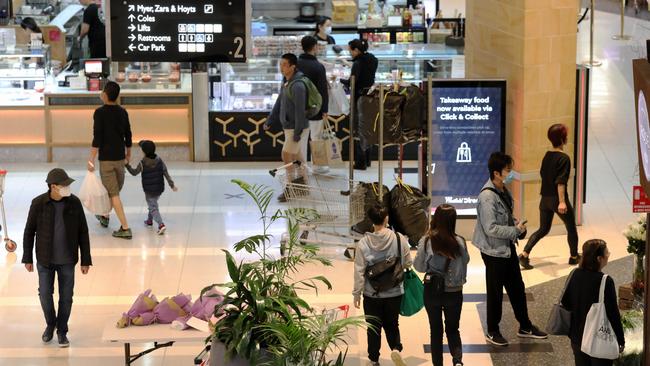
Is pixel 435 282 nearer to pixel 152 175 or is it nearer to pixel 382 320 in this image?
pixel 382 320

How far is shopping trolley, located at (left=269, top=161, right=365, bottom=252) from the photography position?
1176 cm

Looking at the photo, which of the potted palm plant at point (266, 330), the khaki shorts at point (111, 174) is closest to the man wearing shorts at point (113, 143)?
the khaki shorts at point (111, 174)

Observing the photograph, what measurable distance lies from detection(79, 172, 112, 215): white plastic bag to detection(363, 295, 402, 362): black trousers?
14.0 ft

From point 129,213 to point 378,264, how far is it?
5.52 metres

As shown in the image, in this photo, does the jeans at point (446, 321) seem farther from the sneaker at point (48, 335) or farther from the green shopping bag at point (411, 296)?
the sneaker at point (48, 335)

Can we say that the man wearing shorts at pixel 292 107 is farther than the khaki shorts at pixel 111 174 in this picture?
Yes

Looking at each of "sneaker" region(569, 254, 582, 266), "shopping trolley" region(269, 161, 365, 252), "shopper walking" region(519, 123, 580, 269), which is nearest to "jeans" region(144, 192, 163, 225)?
"shopping trolley" region(269, 161, 365, 252)

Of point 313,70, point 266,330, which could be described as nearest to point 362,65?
point 313,70

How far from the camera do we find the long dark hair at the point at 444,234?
29.9ft

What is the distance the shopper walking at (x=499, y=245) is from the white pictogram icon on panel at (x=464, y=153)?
2799mm

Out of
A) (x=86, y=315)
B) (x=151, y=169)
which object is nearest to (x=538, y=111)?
(x=151, y=169)

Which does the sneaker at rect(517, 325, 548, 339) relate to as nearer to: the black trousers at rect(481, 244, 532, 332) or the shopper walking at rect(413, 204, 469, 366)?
the black trousers at rect(481, 244, 532, 332)

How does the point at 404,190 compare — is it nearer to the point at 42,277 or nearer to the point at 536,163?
the point at 536,163

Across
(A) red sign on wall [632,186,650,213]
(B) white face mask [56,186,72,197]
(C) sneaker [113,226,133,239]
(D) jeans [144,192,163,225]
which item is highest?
(A) red sign on wall [632,186,650,213]
